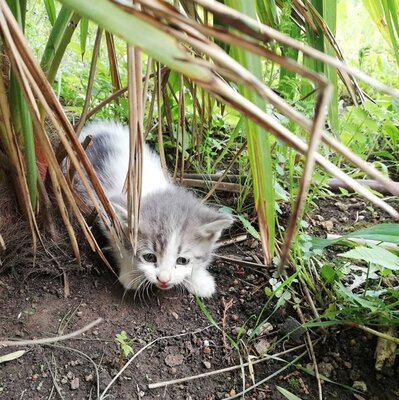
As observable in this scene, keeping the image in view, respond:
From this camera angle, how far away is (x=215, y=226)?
1277 millimetres

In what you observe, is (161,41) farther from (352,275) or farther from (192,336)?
(352,275)

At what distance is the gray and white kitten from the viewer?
4.06 feet

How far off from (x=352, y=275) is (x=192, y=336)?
441mm

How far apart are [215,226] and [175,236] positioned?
0.12 m

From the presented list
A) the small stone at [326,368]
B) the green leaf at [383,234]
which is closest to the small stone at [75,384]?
the small stone at [326,368]

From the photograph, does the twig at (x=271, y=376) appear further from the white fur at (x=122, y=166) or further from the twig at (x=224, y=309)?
the white fur at (x=122, y=166)

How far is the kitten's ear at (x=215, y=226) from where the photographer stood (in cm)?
127

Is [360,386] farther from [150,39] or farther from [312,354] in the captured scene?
[150,39]

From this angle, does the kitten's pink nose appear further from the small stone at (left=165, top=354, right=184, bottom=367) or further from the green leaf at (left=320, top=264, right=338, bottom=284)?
the green leaf at (left=320, top=264, right=338, bottom=284)

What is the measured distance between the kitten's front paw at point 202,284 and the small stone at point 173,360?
0.19 metres

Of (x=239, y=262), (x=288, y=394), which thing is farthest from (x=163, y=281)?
(x=288, y=394)

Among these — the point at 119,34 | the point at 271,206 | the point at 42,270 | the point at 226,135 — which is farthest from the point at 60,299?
the point at 226,135

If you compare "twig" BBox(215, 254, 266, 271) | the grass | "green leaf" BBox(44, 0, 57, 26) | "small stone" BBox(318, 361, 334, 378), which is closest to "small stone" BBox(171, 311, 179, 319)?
the grass

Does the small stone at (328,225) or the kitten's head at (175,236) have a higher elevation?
the small stone at (328,225)
